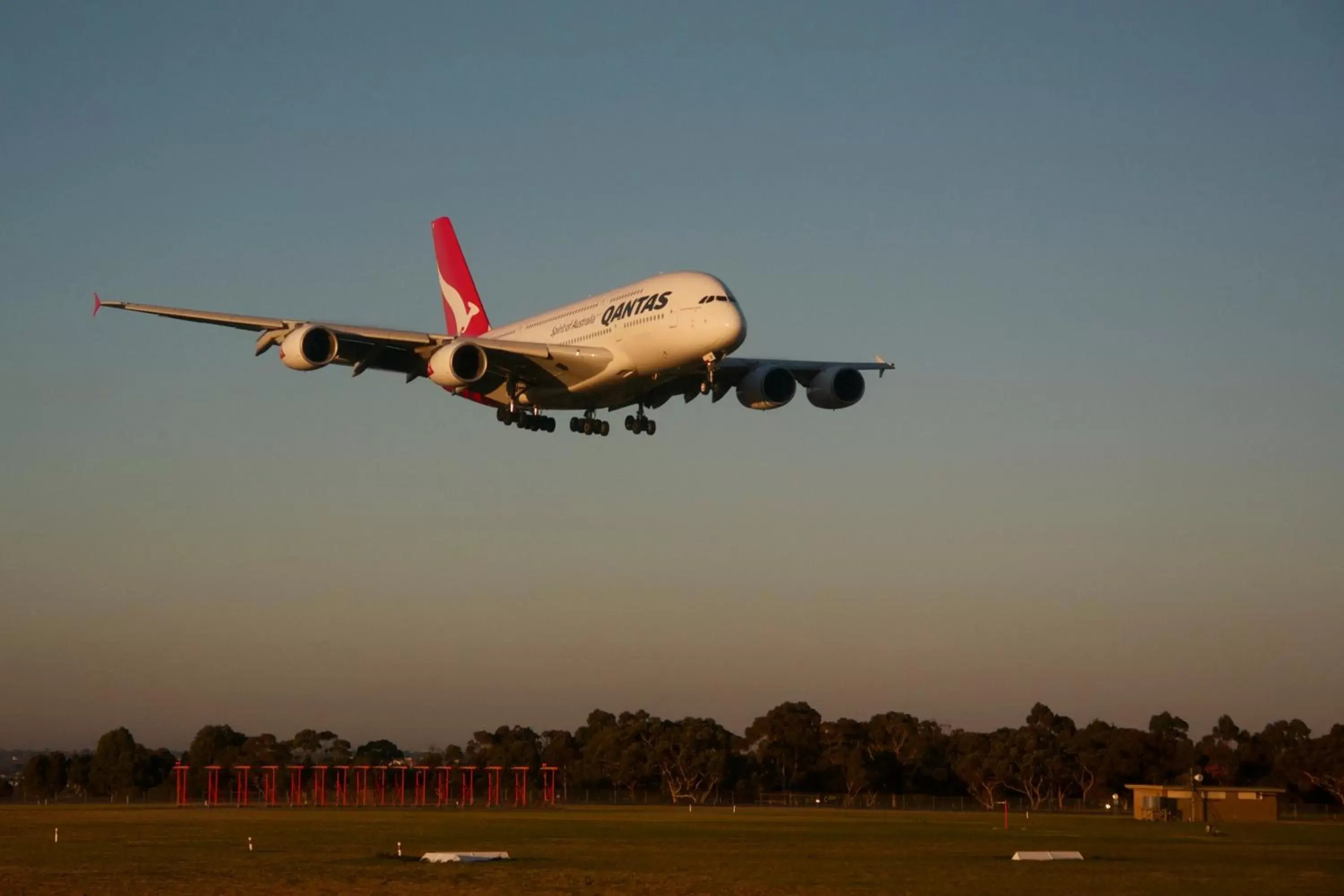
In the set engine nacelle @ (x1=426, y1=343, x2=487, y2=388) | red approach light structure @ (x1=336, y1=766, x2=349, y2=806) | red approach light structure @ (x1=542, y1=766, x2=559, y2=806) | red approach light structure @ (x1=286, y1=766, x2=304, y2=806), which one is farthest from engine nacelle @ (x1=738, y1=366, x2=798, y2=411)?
red approach light structure @ (x1=286, y1=766, x2=304, y2=806)

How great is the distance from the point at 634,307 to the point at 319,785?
7849cm

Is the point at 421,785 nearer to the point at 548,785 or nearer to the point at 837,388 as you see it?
the point at 548,785

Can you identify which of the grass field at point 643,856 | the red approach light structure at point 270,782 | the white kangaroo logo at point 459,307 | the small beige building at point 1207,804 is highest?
the white kangaroo logo at point 459,307

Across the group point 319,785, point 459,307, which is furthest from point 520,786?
point 459,307

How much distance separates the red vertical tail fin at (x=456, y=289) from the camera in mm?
65562

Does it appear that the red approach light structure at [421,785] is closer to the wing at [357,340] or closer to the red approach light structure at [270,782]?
the red approach light structure at [270,782]

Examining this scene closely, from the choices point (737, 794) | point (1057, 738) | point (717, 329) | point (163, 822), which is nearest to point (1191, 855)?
point (717, 329)

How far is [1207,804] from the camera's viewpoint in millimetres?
83750

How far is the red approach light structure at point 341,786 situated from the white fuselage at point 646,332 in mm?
51566

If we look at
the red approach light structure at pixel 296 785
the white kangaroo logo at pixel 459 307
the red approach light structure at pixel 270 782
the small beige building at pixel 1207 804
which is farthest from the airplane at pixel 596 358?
the red approach light structure at pixel 296 785

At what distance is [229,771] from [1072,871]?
106 meters

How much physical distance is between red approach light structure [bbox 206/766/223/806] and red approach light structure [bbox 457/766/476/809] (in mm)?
15565

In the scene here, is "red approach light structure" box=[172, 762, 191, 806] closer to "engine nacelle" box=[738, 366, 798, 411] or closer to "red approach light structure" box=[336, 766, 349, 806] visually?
"red approach light structure" box=[336, 766, 349, 806]

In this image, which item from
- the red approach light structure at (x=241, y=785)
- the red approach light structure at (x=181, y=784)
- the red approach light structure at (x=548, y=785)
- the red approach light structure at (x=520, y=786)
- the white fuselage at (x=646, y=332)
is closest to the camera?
the white fuselage at (x=646, y=332)
